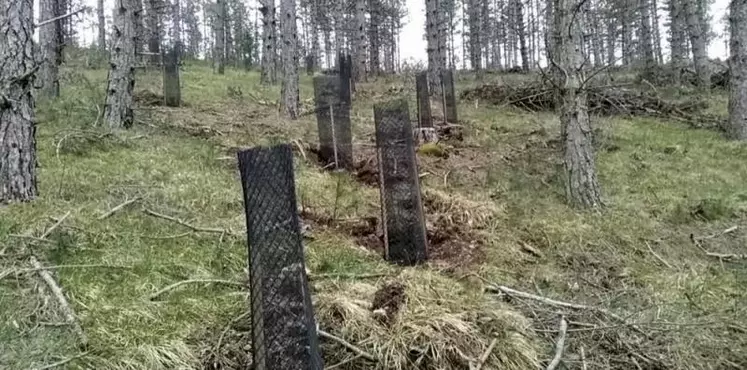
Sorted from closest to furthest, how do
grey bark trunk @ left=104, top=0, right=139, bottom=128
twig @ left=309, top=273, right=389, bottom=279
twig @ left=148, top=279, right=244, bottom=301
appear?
twig @ left=148, top=279, right=244, bottom=301 < twig @ left=309, top=273, right=389, bottom=279 < grey bark trunk @ left=104, top=0, right=139, bottom=128

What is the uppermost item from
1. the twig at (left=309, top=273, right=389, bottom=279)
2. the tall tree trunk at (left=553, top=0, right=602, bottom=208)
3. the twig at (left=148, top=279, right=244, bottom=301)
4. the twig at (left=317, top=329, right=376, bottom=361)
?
the tall tree trunk at (left=553, top=0, right=602, bottom=208)

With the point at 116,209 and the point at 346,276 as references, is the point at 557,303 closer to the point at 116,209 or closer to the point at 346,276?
the point at 346,276

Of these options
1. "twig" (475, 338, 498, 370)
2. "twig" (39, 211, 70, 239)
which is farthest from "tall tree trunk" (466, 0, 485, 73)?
"twig" (475, 338, 498, 370)

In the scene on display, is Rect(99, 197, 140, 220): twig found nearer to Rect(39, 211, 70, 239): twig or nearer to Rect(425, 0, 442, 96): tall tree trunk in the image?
Rect(39, 211, 70, 239): twig

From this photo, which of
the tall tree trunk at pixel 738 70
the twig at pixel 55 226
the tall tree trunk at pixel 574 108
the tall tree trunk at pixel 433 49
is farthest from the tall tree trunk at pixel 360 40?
the twig at pixel 55 226

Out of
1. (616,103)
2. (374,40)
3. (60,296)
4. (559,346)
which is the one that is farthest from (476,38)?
(60,296)

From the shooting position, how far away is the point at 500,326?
9.34 feet

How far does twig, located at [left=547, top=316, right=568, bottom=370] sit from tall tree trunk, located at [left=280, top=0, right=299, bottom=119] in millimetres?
6755

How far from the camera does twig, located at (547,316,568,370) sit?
2.72 meters

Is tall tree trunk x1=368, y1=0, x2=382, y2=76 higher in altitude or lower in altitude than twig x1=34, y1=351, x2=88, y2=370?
higher

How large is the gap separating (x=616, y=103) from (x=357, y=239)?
7.99 m

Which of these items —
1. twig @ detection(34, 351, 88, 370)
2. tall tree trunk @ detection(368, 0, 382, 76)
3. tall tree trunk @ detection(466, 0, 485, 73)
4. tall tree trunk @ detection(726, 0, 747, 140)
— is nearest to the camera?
twig @ detection(34, 351, 88, 370)

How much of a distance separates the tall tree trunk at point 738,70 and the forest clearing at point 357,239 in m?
0.02

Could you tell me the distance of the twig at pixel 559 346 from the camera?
272 cm
